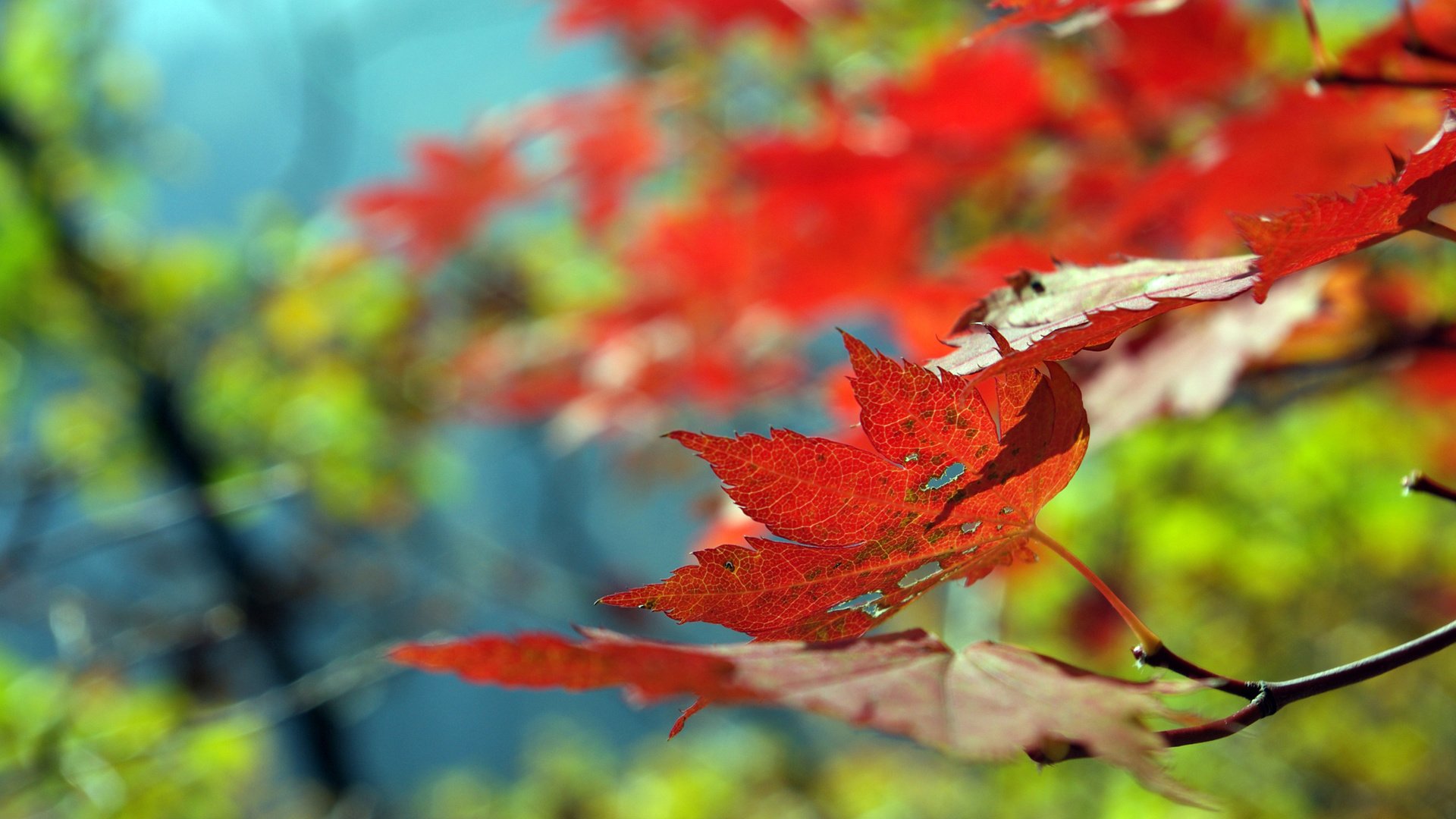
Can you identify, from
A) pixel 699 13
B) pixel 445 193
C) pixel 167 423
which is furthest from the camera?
pixel 167 423

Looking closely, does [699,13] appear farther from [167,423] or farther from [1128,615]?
[167,423]

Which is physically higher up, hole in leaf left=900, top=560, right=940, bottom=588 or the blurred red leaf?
the blurred red leaf

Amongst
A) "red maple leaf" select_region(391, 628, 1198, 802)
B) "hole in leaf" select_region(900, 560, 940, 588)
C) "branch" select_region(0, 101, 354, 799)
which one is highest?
"red maple leaf" select_region(391, 628, 1198, 802)

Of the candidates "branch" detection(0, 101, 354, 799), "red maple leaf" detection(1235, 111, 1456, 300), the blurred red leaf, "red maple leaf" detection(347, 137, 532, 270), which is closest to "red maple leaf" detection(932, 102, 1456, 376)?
"red maple leaf" detection(1235, 111, 1456, 300)

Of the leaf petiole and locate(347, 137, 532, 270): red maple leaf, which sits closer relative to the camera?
the leaf petiole

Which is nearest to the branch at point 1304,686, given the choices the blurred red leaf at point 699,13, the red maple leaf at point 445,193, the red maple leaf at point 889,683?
the red maple leaf at point 889,683

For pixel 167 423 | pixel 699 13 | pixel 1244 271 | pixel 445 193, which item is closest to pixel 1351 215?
pixel 1244 271

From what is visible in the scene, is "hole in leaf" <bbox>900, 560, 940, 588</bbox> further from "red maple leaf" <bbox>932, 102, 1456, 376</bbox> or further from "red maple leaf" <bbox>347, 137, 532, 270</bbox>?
"red maple leaf" <bbox>347, 137, 532, 270</bbox>
